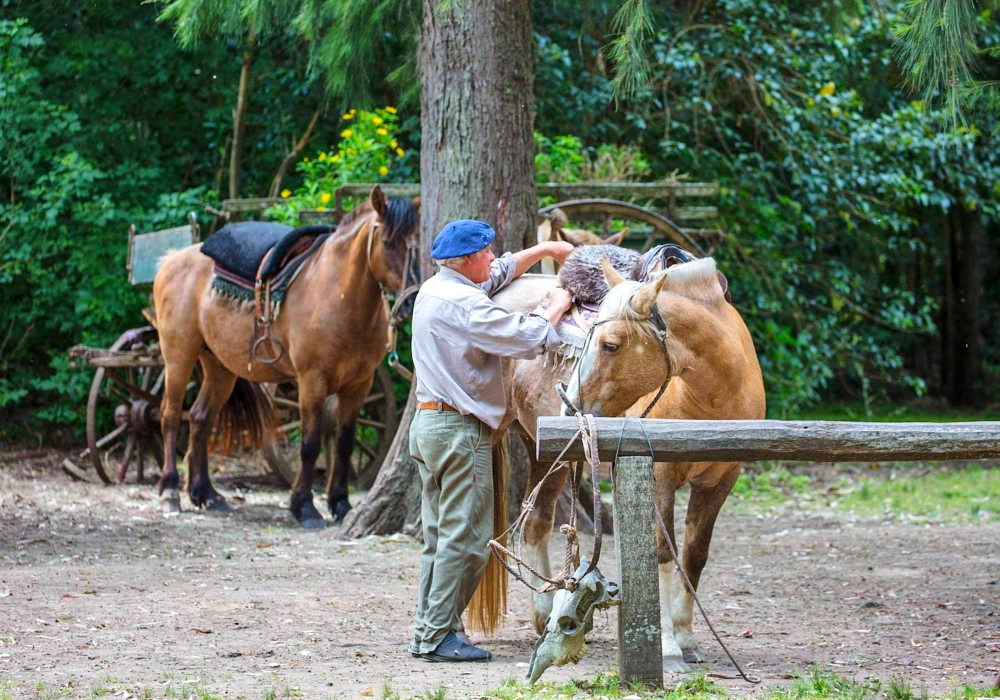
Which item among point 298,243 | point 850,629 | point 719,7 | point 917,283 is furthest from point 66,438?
point 917,283

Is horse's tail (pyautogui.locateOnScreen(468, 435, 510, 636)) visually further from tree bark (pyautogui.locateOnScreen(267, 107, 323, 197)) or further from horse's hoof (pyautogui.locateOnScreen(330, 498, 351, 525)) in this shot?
tree bark (pyautogui.locateOnScreen(267, 107, 323, 197))

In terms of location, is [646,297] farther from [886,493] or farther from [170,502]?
[886,493]

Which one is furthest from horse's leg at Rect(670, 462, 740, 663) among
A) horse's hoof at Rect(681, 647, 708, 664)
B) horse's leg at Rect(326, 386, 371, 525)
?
horse's leg at Rect(326, 386, 371, 525)

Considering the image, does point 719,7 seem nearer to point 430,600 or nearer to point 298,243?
point 298,243

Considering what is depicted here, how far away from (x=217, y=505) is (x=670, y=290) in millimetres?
5369

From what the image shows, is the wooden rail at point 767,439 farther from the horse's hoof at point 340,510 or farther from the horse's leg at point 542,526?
the horse's hoof at point 340,510

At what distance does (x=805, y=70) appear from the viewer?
37.9 ft

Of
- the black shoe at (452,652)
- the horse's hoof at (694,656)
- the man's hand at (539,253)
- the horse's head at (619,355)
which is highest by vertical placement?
the man's hand at (539,253)

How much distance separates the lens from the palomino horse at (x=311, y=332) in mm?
7430

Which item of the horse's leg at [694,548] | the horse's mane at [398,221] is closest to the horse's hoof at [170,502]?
the horse's mane at [398,221]

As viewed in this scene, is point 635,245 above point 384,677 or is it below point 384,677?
above

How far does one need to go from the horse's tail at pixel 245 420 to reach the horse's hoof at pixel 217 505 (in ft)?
1.44

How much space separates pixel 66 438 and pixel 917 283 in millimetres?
15362

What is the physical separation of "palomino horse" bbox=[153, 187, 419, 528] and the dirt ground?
20.5 inches
